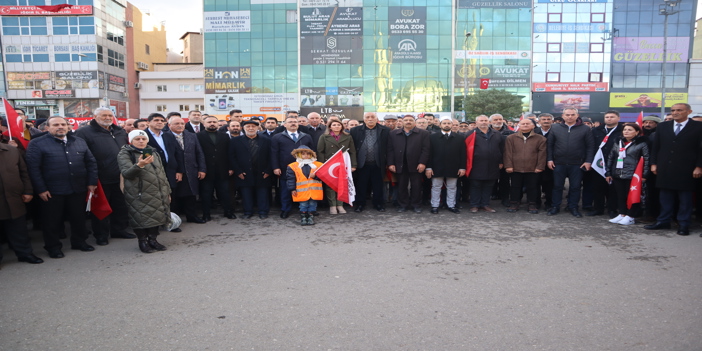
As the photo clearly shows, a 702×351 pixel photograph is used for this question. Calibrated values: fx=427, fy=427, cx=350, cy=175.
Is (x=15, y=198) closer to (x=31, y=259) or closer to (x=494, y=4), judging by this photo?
(x=31, y=259)

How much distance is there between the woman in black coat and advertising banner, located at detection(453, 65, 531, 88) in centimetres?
4134

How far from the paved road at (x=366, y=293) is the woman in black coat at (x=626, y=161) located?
3.29ft

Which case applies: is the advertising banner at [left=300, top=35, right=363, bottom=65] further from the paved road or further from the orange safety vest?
the paved road

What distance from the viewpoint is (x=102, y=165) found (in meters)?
6.62

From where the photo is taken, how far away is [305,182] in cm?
791

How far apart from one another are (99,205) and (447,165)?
632 cm

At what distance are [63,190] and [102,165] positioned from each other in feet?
2.80

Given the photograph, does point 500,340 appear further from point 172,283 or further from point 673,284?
point 172,283

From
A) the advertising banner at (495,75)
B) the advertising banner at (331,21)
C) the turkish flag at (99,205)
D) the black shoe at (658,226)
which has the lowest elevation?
the black shoe at (658,226)

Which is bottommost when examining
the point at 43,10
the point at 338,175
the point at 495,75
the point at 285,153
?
the point at 338,175

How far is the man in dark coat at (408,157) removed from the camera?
8.95 meters

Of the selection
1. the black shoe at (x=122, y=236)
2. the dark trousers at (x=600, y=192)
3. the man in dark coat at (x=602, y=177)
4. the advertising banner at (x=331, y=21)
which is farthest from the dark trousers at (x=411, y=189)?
the advertising banner at (x=331, y=21)

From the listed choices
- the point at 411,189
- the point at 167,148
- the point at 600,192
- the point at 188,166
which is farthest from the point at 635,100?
the point at 167,148

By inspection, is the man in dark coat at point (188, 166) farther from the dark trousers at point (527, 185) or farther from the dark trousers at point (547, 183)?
the dark trousers at point (547, 183)
